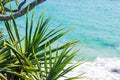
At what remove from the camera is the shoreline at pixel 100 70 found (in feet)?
35.6

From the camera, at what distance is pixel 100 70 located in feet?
38.1

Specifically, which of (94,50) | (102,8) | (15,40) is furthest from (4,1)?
(102,8)

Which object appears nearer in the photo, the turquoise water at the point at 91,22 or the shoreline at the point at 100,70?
the shoreline at the point at 100,70

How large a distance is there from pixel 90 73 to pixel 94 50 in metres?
4.56

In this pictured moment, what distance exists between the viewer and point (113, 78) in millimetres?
10742

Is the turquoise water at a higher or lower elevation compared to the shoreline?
lower

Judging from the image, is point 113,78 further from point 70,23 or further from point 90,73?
point 70,23

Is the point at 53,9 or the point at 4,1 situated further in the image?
the point at 53,9

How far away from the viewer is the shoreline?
1084 cm

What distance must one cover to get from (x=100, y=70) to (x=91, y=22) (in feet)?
31.4

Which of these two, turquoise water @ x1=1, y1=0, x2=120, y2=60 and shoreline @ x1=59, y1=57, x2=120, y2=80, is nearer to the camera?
shoreline @ x1=59, y1=57, x2=120, y2=80

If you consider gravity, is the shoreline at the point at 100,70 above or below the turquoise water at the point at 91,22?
above

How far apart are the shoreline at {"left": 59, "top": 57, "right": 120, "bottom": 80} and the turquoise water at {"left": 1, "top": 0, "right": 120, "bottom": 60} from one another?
1130mm

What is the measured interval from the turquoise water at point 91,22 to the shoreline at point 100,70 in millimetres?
1130
